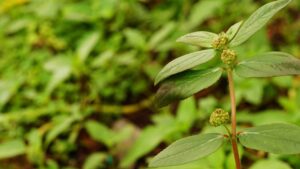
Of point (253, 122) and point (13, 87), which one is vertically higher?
point (13, 87)

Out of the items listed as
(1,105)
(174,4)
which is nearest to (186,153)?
(1,105)

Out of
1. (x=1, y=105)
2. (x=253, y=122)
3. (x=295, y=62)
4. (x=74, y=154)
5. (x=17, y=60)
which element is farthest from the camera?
(x=17, y=60)

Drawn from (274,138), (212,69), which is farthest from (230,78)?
(274,138)

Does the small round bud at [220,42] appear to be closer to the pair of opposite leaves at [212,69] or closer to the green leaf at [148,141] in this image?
the pair of opposite leaves at [212,69]

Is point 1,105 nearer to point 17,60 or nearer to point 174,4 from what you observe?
point 17,60

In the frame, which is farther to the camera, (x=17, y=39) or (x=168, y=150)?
(x=17, y=39)

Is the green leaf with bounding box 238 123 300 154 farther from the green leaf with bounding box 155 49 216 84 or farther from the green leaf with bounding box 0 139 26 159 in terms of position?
the green leaf with bounding box 0 139 26 159

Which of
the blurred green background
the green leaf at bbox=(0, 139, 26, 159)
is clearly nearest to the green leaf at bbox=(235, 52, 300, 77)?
the blurred green background
